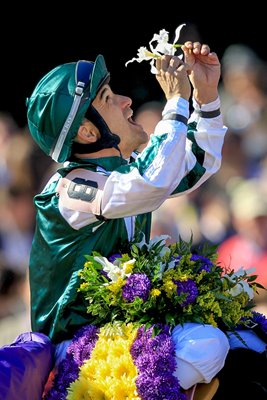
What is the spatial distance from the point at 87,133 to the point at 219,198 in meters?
2.16

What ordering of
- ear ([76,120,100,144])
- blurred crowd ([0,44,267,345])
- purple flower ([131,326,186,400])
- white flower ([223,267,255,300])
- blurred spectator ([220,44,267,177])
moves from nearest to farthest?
purple flower ([131,326,186,400])
white flower ([223,267,255,300])
ear ([76,120,100,144])
blurred crowd ([0,44,267,345])
blurred spectator ([220,44,267,177])

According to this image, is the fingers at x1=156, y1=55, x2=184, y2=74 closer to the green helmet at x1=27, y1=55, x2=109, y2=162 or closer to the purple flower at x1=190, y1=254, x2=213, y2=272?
the green helmet at x1=27, y1=55, x2=109, y2=162

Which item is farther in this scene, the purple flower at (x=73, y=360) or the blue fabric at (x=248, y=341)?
the blue fabric at (x=248, y=341)

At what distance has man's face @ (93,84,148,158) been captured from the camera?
4.12m

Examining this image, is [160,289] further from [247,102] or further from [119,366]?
[247,102]

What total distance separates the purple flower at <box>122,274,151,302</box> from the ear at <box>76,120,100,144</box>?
73cm

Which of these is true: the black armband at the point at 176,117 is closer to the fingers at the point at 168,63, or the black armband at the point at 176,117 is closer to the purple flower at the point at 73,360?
the fingers at the point at 168,63

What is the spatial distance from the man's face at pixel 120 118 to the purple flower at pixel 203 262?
65 cm

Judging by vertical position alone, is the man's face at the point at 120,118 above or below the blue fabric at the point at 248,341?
above

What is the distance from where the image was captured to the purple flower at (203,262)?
152 inches

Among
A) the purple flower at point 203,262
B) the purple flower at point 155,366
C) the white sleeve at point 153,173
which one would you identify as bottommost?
the purple flower at point 155,366

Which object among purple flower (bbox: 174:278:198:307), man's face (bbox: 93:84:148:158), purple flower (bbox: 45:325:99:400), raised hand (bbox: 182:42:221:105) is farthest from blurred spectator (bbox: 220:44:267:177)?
purple flower (bbox: 45:325:99:400)

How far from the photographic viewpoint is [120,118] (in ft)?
13.7

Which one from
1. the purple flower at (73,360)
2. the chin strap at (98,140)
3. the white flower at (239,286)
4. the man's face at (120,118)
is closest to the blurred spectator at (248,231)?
the white flower at (239,286)
